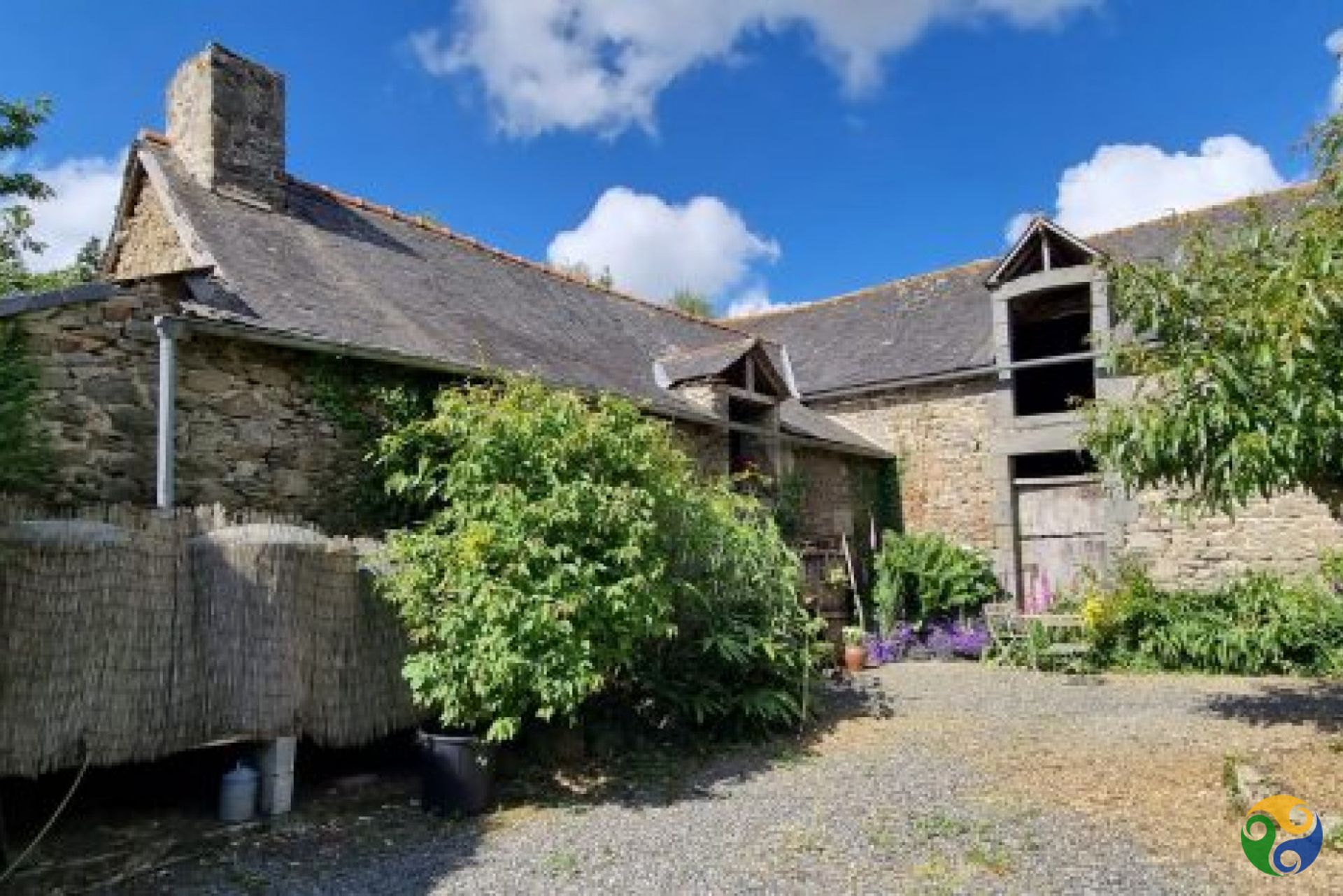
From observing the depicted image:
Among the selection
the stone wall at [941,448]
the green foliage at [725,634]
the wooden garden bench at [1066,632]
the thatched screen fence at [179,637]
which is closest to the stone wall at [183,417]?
the thatched screen fence at [179,637]

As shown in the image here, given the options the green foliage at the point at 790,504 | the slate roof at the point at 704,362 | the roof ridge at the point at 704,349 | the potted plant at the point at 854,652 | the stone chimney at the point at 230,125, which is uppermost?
the stone chimney at the point at 230,125

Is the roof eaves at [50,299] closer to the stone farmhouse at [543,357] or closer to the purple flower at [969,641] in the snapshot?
the stone farmhouse at [543,357]

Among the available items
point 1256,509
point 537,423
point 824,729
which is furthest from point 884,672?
point 537,423

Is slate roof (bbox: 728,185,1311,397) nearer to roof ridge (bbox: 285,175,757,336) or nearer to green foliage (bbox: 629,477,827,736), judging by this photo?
roof ridge (bbox: 285,175,757,336)

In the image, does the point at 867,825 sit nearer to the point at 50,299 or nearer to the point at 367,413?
the point at 367,413

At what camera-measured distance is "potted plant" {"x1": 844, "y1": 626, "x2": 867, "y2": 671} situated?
38.2 ft

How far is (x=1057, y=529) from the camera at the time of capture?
44.8 ft

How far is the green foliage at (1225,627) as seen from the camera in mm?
10430

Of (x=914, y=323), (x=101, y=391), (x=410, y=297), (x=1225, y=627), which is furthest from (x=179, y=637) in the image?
(x=914, y=323)

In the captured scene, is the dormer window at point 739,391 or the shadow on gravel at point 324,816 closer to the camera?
the shadow on gravel at point 324,816

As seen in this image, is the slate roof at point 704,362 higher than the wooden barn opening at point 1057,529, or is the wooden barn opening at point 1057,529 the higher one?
the slate roof at point 704,362

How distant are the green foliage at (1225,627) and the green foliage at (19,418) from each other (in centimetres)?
1071

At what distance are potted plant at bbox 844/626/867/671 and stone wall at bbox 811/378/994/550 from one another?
2.92 meters

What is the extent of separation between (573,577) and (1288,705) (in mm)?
6777
